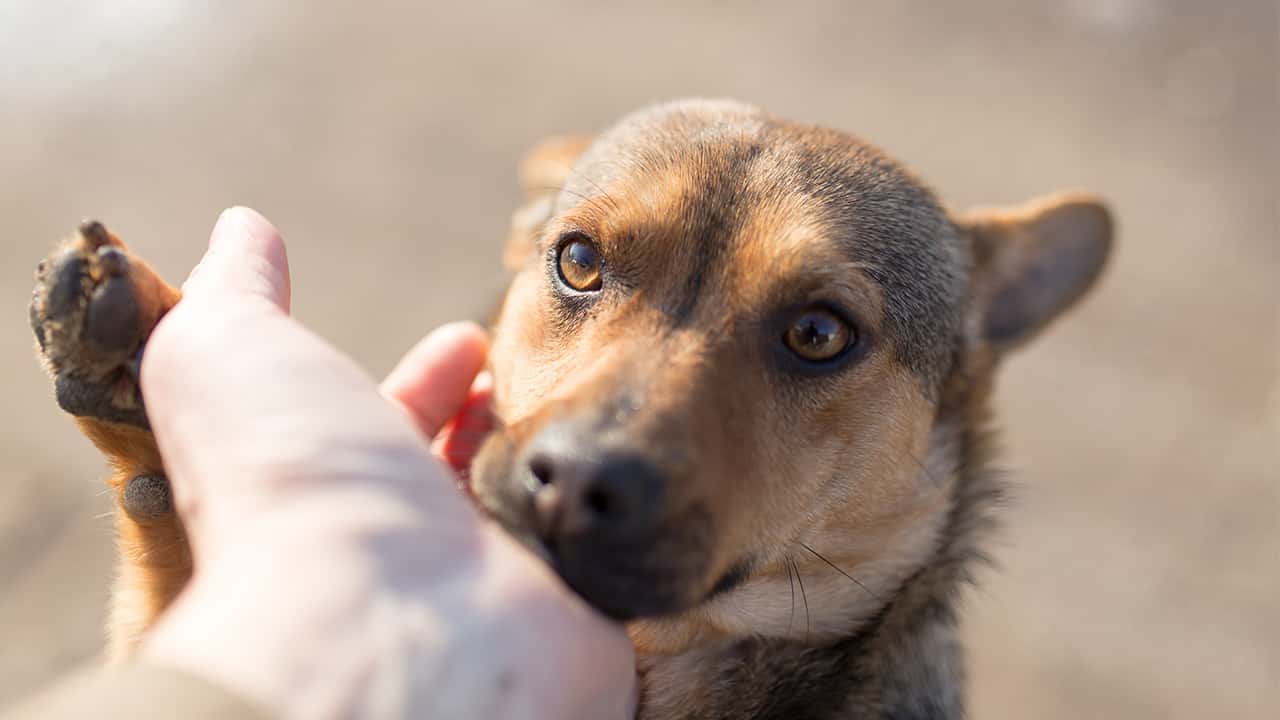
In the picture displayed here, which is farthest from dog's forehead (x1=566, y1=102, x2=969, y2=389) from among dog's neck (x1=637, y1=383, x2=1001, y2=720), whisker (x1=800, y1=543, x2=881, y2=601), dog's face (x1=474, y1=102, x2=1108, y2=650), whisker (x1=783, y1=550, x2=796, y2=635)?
whisker (x1=783, y1=550, x2=796, y2=635)

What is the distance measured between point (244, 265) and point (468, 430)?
51.9 inches

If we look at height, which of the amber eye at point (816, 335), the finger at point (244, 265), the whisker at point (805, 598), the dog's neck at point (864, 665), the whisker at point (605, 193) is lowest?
the dog's neck at point (864, 665)

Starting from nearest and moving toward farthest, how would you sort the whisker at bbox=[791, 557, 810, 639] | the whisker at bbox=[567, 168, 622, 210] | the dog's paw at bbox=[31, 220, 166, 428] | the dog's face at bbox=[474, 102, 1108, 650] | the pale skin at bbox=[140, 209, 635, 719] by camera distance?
1. the pale skin at bbox=[140, 209, 635, 719]
2. the dog's face at bbox=[474, 102, 1108, 650]
3. the dog's paw at bbox=[31, 220, 166, 428]
4. the whisker at bbox=[567, 168, 622, 210]
5. the whisker at bbox=[791, 557, 810, 639]

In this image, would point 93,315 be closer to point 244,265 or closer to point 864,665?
point 244,265

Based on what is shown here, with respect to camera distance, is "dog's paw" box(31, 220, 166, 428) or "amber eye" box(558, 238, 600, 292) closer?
"dog's paw" box(31, 220, 166, 428)

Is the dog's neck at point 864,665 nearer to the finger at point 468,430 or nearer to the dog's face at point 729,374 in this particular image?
the dog's face at point 729,374

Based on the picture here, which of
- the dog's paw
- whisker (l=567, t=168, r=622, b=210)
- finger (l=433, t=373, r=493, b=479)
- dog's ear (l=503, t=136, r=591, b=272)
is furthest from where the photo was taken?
dog's ear (l=503, t=136, r=591, b=272)

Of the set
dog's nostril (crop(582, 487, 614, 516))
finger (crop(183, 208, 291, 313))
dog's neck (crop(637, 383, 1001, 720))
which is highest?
finger (crop(183, 208, 291, 313))

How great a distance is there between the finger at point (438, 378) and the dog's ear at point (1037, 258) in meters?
2.17

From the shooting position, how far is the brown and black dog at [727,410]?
2.63 metres

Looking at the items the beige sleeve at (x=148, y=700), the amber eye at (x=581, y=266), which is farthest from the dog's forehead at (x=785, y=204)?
the beige sleeve at (x=148, y=700)

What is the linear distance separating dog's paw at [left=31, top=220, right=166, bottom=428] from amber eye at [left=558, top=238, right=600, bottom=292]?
4.22 ft

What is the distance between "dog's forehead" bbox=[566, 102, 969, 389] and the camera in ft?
10.9

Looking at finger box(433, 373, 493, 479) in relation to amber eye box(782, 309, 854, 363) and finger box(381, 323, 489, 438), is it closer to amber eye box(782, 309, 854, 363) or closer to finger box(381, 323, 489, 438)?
finger box(381, 323, 489, 438)
